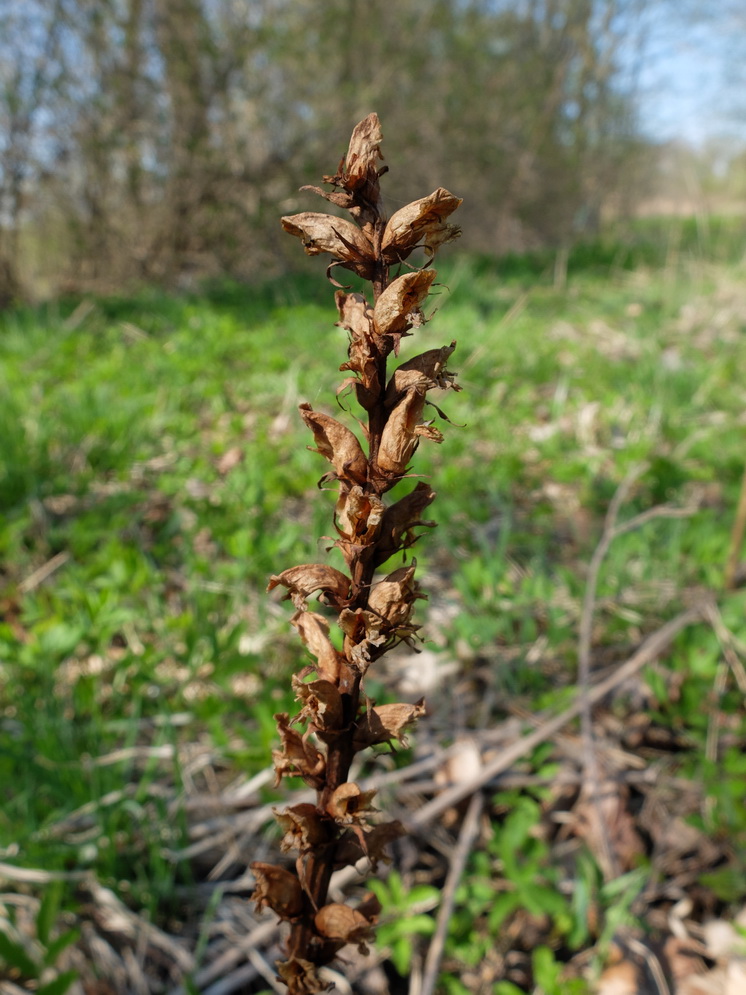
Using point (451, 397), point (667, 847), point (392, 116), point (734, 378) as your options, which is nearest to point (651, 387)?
point (734, 378)

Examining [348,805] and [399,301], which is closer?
[399,301]

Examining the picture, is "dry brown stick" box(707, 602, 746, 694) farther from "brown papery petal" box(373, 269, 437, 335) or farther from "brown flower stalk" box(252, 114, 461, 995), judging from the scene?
"brown papery petal" box(373, 269, 437, 335)

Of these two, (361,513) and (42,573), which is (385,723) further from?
(42,573)

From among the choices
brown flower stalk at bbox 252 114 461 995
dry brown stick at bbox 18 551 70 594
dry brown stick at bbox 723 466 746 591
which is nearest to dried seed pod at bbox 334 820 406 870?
brown flower stalk at bbox 252 114 461 995

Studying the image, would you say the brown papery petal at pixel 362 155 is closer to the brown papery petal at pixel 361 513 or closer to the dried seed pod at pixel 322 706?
the brown papery petal at pixel 361 513

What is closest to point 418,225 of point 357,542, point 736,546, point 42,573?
point 357,542

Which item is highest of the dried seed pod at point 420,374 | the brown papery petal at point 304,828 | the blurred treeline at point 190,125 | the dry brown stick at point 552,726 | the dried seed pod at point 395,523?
the blurred treeline at point 190,125

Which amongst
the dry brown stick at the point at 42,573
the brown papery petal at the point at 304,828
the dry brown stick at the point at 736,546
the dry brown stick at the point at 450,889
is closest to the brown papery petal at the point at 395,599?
the brown papery petal at the point at 304,828
